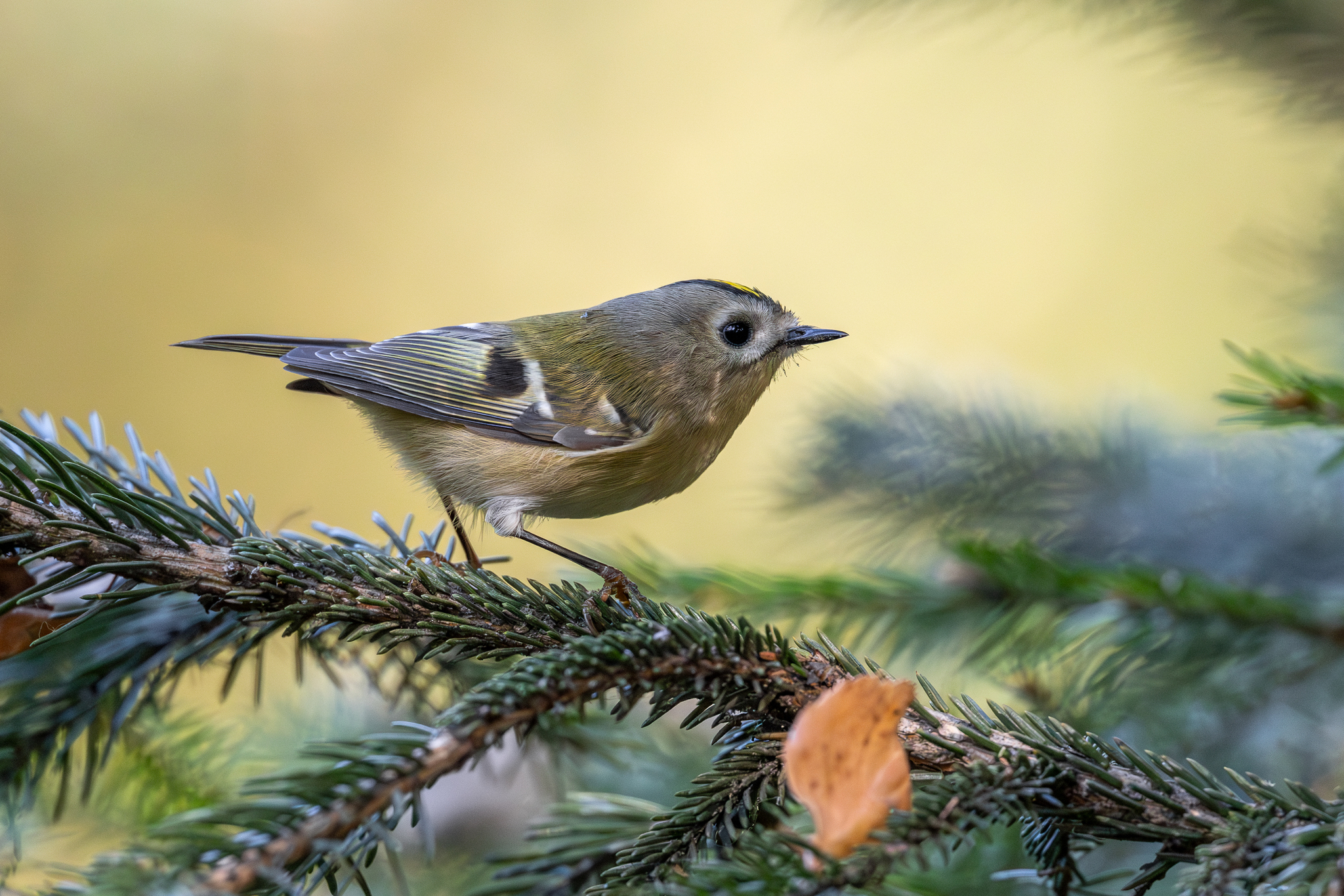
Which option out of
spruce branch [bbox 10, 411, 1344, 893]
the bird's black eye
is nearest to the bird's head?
the bird's black eye

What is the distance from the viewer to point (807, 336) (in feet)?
3.60

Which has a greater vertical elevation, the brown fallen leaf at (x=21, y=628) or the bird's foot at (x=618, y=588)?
the brown fallen leaf at (x=21, y=628)

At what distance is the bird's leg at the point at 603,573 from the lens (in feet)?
2.41

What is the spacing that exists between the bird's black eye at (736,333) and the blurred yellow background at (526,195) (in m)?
1.37

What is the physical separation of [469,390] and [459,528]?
6.3 inches

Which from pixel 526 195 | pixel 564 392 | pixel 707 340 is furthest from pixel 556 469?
pixel 526 195

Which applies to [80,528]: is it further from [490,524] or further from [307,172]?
[307,172]

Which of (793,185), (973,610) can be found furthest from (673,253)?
(973,610)

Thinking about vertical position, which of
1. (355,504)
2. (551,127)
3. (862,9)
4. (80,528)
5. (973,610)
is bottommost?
(973,610)

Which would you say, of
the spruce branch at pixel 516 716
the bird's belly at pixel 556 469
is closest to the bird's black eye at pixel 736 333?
the bird's belly at pixel 556 469

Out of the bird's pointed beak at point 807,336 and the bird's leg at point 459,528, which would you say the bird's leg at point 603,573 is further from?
the bird's pointed beak at point 807,336

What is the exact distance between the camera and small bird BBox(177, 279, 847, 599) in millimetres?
1012

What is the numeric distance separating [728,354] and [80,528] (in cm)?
71

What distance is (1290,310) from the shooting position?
115 cm
